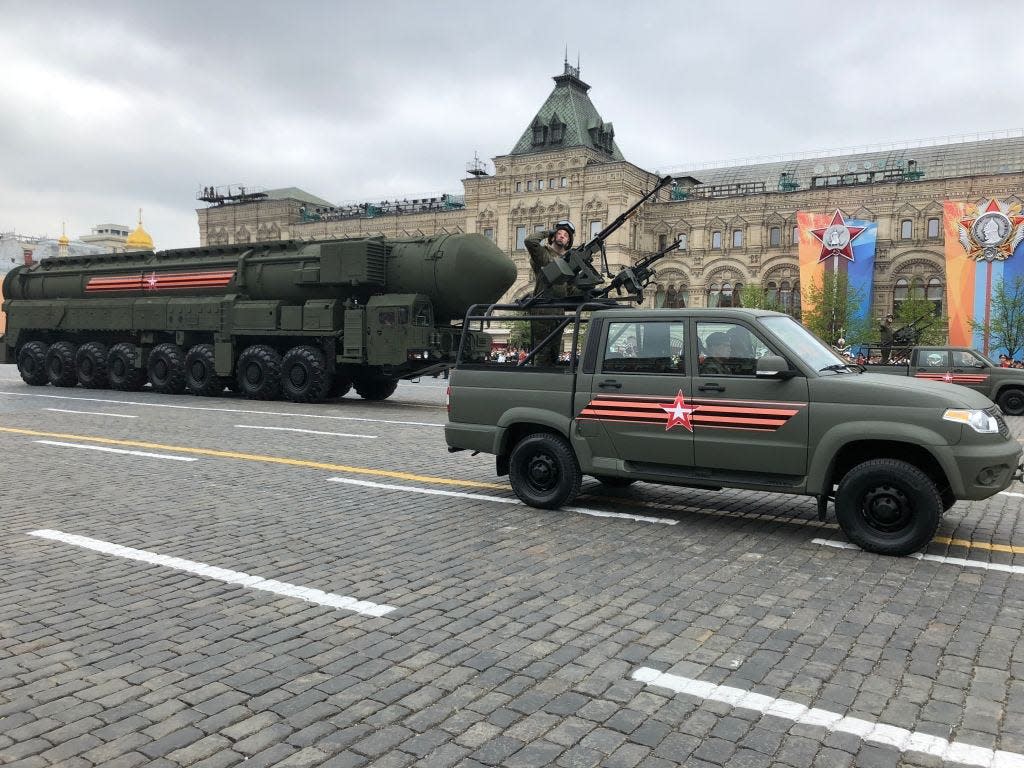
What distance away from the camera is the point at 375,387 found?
74.1ft

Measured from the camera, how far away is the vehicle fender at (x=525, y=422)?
815 cm

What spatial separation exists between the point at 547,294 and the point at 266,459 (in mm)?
4592

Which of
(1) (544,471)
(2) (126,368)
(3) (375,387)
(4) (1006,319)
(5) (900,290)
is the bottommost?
(1) (544,471)

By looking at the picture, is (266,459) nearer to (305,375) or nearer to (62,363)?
(305,375)

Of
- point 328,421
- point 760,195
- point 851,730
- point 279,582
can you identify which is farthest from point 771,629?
point 760,195

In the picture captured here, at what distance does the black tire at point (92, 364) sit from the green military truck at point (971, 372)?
2247 centimetres

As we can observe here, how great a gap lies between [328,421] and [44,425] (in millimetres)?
5117

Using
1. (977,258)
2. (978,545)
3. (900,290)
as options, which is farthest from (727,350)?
(900,290)

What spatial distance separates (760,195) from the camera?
216 ft

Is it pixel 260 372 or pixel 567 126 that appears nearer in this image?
pixel 260 372

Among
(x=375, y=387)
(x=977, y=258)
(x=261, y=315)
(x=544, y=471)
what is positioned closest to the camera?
(x=544, y=471)

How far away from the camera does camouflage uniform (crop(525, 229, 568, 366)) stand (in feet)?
29.2

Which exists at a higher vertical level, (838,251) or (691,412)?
(838,251)

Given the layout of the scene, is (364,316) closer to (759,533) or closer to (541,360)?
(541,360)
